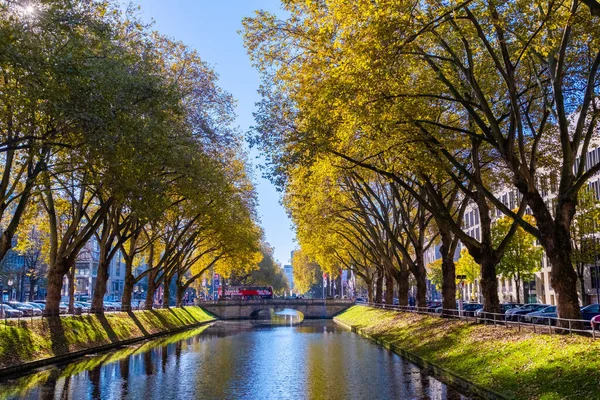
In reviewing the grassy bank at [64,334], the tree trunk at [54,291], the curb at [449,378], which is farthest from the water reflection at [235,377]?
the tree trunk at [54,291]

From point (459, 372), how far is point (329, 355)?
37.9ft

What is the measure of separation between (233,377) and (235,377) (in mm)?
80

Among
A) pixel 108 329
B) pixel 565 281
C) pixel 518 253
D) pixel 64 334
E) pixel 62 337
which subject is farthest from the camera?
pixel 518 253

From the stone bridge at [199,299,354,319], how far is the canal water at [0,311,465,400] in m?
55.5

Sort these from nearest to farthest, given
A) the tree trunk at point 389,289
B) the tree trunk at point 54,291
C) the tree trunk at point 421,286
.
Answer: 1. the tree trunk at point 54,291
2. the tree trunk at point 421,286
3. the tree trunk at point 389,289

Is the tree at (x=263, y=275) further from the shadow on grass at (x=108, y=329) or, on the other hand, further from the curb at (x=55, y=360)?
the shadow on grass at (x=108, y=329)

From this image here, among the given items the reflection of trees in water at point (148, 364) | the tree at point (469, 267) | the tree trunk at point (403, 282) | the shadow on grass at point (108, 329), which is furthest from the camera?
the tree at point (469, 267)

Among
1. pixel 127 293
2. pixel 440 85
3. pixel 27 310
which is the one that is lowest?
pixel 27 310

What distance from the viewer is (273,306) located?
9238 centimetres

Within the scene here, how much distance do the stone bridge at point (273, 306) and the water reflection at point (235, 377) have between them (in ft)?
182

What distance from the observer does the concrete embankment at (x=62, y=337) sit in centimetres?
2325

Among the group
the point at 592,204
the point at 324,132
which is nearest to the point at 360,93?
the point at 324,132

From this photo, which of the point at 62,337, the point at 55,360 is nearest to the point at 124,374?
the point at 55,360

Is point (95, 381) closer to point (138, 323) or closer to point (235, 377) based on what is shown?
point (235, 377)
